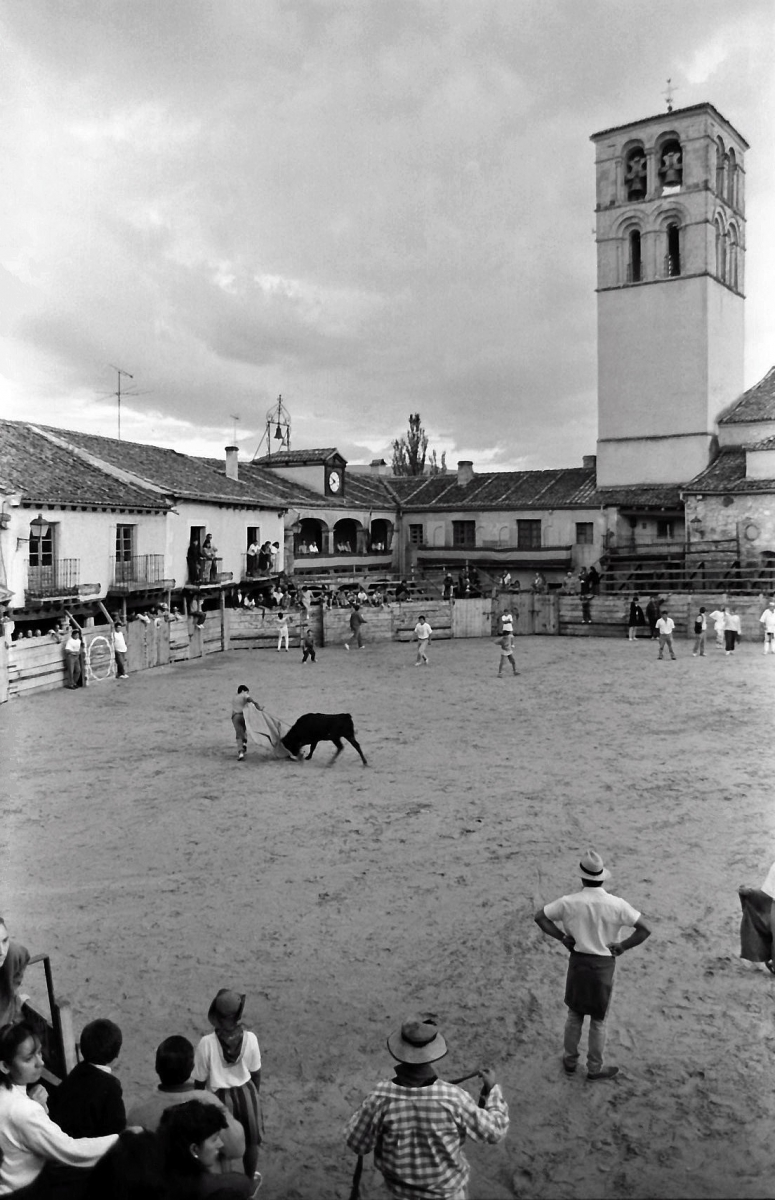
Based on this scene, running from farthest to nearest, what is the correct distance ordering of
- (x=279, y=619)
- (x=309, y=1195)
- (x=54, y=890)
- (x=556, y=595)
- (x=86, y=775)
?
(x=556, y=595), (x=279, y=619), (x=86, y=775), (x=54, y=890), (x=309, y=1195)

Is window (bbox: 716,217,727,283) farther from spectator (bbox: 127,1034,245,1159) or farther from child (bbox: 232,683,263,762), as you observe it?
spectator (bbox: 127,1034,245,1159)

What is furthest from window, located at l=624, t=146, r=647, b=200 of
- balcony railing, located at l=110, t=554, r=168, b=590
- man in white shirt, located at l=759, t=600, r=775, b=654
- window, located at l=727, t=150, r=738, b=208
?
balcony railing, located at l=110, t=554, r=168, b=590

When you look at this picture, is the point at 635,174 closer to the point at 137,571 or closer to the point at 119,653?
the point at 137,571

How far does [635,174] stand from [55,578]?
101 ft

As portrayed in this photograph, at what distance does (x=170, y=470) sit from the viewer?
117ft

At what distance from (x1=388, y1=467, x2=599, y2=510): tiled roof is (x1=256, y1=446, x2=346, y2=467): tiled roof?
4932mm

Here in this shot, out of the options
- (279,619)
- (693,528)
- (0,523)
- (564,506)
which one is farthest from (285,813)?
(564,506)

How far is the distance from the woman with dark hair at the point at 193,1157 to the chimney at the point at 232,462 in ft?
122

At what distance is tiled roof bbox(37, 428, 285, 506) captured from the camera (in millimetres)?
33094

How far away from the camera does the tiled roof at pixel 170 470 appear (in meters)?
33.1

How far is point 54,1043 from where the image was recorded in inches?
212

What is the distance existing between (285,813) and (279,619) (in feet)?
65.7

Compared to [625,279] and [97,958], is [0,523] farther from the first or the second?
[625,279]

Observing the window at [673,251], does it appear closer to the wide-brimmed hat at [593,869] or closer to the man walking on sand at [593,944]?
the wide-brimmed hat at [593,869]
